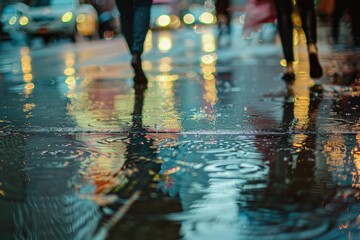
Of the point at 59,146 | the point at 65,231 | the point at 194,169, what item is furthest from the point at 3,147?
the point at 65,231

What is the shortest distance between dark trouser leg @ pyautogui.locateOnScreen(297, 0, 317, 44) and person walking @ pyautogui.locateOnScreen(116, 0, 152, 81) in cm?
151

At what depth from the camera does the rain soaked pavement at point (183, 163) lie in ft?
6.99

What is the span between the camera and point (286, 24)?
20.0 feet

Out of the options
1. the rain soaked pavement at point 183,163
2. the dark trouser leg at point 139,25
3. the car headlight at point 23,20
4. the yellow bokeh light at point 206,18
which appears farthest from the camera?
the yellow bokeh light at point 206,18

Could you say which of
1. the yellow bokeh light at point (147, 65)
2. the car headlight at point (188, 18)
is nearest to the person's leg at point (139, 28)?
the yellow bokeh light at point (147, 65)

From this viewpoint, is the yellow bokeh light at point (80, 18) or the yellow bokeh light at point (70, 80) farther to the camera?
the yellow bokeh light at point (80, 18)

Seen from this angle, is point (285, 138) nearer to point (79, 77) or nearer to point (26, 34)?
point (79, 77)

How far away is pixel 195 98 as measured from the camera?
5.24 metres

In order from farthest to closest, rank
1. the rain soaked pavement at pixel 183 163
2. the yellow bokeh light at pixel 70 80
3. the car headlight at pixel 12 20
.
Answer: the car headlight at pixel 12 20
the yellow bokeh light at pixel 70 80
the rain soaked pavement at pixel 183 163

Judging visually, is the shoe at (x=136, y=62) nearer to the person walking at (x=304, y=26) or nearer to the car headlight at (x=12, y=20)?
the person walking at (x=304, y=26)

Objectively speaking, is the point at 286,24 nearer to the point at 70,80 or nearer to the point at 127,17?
the point at 127,17

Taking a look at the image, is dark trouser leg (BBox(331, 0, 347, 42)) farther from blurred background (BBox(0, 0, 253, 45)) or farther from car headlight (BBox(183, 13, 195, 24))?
car headlight (BBox(183, 13, 195, 24))

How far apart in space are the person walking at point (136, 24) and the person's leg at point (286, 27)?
129cm

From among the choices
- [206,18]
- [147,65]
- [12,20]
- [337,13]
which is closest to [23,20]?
[12,20]
